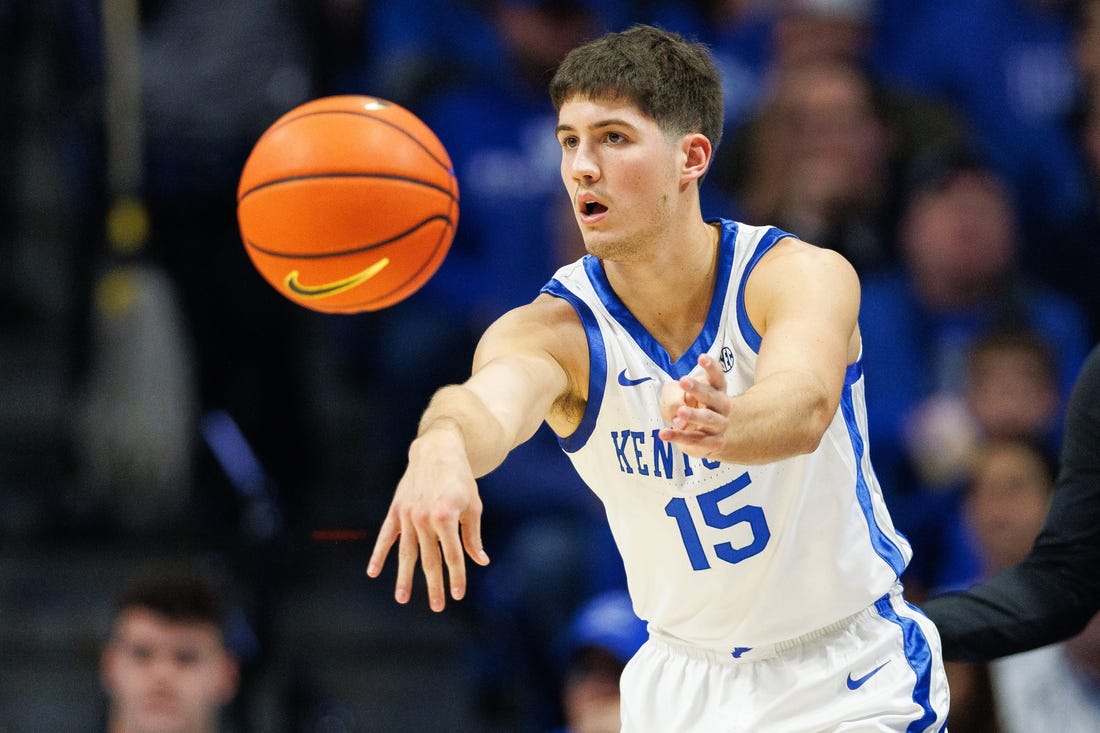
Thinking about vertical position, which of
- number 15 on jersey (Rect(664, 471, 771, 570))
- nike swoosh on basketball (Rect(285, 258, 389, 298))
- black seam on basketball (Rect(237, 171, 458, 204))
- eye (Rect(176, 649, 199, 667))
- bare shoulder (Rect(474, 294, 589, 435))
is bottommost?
eye (Rect(176, 649, 199, 667))

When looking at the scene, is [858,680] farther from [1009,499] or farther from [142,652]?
[142,652]

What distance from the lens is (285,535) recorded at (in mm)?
7898

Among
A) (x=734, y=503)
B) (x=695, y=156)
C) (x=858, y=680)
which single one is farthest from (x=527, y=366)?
(x=858, y=680)

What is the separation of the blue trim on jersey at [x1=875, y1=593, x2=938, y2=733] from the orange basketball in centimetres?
177

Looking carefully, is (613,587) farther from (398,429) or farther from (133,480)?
(133,480)

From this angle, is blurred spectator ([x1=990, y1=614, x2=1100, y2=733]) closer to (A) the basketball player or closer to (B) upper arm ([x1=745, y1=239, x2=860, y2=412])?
(A) the basketball player

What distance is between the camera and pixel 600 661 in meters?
5.95

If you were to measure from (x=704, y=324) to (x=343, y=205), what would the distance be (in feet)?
4.09

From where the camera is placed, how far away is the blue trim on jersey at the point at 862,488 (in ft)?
12.9

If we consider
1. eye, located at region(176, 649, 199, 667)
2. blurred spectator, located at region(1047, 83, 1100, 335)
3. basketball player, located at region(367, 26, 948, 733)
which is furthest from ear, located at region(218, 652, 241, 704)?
blurred spectator, located at region(1047, 83, 1100, 335)

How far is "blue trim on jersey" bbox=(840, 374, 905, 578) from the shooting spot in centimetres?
393

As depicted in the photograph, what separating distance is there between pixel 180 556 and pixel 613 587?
2189 mm

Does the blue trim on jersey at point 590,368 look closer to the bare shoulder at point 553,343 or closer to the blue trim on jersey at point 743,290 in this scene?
the bare shoulder at point 553,343

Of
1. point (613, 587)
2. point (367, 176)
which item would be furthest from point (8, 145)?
point (367, 176)
